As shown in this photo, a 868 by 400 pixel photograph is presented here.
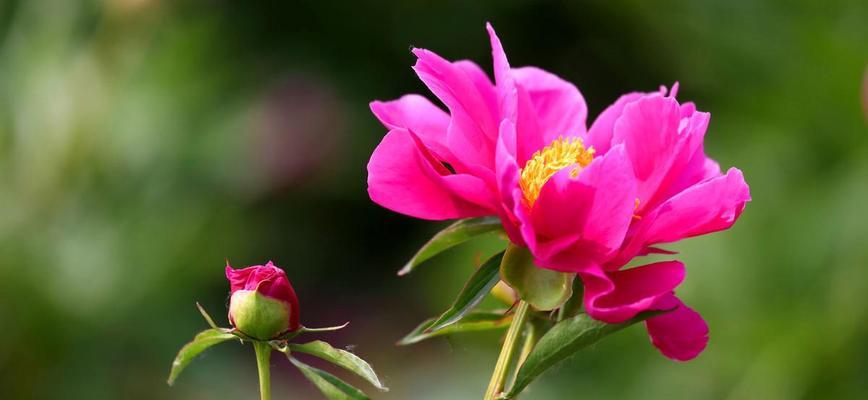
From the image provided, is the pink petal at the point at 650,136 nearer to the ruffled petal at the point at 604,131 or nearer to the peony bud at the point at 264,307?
the ruffled petal at the point at 604,131

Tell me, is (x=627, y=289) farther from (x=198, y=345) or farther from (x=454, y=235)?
(x=198, y=345)

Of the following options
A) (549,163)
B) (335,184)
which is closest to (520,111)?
(549,163)

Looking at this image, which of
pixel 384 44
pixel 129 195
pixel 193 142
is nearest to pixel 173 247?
pixel 129 195

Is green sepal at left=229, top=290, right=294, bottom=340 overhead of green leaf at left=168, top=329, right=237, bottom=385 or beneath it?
overhead

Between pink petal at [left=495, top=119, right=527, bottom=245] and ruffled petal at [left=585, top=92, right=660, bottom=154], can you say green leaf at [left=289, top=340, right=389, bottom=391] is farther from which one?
ruffled petal at [left=585, top=92, right=660, bottom=154]

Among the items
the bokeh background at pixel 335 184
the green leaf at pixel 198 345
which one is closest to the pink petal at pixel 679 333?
the green leaf at pixel 198 345

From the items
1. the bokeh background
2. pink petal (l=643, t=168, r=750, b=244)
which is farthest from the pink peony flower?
the bokeh background

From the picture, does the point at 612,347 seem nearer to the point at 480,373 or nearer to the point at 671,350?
the point at 480,373
